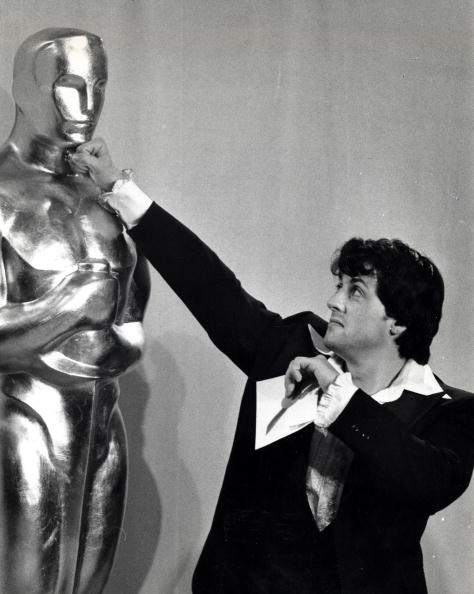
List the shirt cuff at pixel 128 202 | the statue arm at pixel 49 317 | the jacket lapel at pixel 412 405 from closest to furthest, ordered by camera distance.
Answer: the statue arm at pixel 49 317
the shirt cuff at pixel 128 202
the jacket lapel at pixel 412 405

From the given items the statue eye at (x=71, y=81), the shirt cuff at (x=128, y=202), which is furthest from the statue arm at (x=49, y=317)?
the statue eye at (x=71, y=81)

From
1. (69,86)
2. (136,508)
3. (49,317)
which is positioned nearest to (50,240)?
(49,317)

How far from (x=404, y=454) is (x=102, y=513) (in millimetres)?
481

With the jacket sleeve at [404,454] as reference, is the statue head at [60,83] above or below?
above

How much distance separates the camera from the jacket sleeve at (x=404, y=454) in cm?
172

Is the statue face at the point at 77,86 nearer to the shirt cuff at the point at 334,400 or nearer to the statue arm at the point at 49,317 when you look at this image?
the statue arm at the point at 49,317

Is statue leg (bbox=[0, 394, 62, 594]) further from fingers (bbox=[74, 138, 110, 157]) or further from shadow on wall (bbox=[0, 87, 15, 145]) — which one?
shadow on wall (bbox=[0, 87, 15, 145])

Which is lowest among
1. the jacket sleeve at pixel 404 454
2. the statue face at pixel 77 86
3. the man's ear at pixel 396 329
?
the jacket sleeve at pixel 404 454

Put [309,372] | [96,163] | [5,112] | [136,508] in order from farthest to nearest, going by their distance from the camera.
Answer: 1. [136,508]
2. [5,112]
3. [309,372]
4. [96,163]

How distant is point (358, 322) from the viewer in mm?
1892

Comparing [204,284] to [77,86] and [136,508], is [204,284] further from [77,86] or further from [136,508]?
[136,508]

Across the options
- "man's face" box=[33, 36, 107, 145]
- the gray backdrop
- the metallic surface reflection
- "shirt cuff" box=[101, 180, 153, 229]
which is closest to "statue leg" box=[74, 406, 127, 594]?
the metallic surface reflection

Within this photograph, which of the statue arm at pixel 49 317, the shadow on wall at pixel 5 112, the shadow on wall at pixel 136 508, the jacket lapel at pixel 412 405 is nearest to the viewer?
the statue arm at pixel 49 317

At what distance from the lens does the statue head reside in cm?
170
